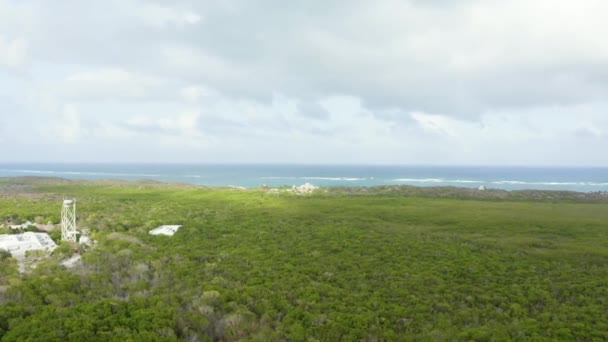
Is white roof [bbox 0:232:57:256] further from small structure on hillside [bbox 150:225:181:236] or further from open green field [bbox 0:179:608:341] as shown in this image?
small structure on hillside [bbox 150:225:181:236]

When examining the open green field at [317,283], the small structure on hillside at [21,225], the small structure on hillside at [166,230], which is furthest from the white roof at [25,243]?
the small structure on hillside at [166,230]

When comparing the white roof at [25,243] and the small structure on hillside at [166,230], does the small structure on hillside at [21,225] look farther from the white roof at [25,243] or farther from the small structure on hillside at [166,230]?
Result: the small structure on hillside at [166,230]

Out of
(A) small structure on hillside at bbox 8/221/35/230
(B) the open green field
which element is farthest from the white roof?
(A) small structure on hillside at bbox 8/221/35/230

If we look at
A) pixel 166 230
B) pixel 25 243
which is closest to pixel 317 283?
pixel 166 230

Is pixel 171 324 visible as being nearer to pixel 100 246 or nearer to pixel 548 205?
pixel 100 246

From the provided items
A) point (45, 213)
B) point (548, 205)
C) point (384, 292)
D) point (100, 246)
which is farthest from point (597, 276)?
point (45, 213)

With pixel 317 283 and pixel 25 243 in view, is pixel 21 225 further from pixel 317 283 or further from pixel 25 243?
pixel 317 283
